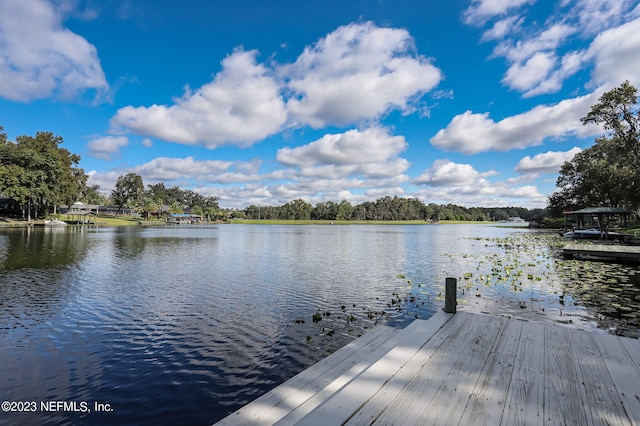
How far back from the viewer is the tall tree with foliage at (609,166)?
1087 inches

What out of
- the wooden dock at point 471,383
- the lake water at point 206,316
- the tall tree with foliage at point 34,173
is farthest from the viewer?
the tall tree with foliage at point 34,173

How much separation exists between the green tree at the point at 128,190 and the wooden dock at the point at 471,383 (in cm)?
11716

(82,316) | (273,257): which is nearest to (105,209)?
(273,257)

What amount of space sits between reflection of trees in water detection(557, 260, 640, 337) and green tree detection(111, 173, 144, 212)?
115m

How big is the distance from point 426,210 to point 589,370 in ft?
558

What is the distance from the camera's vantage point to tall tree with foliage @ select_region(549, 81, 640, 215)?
27.6 m

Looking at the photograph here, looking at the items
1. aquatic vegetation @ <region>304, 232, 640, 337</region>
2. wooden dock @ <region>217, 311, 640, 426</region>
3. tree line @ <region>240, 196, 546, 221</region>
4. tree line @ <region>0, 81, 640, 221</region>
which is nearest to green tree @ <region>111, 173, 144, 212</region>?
tree line @ <region>0, 81, 640, 221</region>

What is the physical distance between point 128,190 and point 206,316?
114795 mm

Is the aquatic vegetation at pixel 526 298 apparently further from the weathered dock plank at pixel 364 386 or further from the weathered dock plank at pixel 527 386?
the weathered dock plank at pixel 527 386

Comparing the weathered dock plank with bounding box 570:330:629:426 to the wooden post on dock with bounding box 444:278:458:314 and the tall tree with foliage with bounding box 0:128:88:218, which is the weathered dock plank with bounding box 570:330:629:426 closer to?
the wooden post on dock with bounding box 444:278:458:314

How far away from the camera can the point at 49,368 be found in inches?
229

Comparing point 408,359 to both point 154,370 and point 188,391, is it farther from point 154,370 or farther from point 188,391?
point 154,370

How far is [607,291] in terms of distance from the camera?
10859mm

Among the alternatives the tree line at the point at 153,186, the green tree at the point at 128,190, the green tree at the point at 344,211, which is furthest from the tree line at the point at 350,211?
the green tree at the point at 128,190
